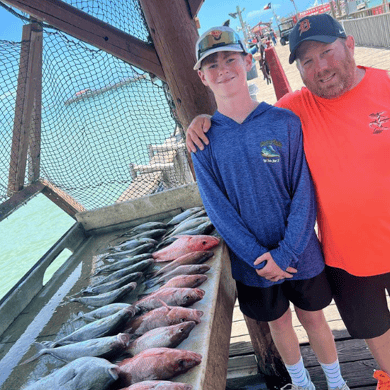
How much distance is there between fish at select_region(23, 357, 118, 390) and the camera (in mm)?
1908

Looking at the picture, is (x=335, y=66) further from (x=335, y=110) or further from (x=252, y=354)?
(x=252, y=354)

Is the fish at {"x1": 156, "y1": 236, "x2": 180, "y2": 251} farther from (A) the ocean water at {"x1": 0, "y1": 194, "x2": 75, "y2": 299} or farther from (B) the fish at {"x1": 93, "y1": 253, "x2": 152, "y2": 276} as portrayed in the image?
(A) the ocean water at {"x1": 0, "y1": 194, "x2": 75, "y2": 299}

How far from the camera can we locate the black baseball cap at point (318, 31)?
2.41 metres

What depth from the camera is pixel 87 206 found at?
232 inches

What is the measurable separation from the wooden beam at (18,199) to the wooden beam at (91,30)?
2.04 meters

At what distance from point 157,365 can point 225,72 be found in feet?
6.09

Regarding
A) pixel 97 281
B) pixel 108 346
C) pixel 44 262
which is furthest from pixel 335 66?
pixel 44 262

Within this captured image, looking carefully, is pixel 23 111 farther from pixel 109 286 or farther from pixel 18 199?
pixel 109 286

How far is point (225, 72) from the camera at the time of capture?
8.14ft

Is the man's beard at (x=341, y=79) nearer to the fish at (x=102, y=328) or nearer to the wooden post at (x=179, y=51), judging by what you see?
the wooden post at (x=179, y=51)

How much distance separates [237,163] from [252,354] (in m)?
2.78

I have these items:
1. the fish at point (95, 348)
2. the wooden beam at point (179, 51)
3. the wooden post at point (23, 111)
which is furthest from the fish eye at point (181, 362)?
the wooden post at point (23, 111)

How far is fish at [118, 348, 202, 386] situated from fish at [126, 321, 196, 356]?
102 mm

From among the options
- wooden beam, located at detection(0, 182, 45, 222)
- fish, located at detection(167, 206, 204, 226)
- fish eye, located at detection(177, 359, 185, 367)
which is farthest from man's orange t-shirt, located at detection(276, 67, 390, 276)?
wooden beam, located at detection(0, 182, 45, 222)
